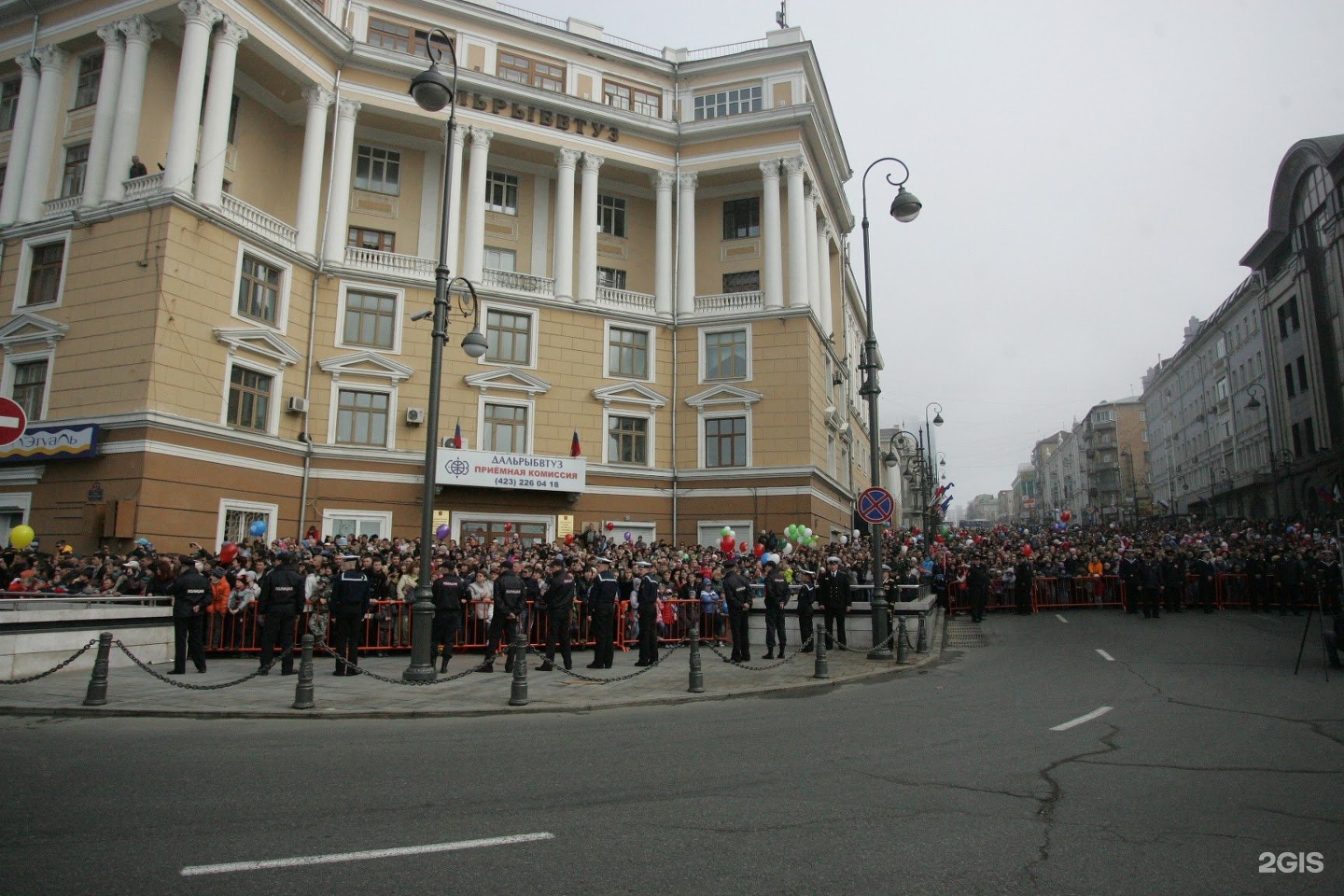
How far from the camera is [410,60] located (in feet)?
100

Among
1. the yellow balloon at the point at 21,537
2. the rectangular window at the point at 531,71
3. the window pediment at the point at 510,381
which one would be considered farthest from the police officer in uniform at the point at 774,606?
the rectangular window at the point at 531,71

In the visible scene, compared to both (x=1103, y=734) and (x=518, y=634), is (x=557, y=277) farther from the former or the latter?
(x=1103, y=734)

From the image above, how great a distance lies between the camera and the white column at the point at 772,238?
1315 inches

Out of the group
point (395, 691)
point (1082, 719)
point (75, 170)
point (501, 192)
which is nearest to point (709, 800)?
point (1082, 719)

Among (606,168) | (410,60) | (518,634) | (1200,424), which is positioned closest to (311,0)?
(410,60)

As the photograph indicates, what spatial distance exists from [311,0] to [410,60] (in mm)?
3778

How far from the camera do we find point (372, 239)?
31.5 metres

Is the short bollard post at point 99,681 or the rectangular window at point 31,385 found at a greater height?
the rectangular window at point 31,385

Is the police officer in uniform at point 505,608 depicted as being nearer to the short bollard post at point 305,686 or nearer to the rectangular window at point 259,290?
the short bollard post at point 305,686

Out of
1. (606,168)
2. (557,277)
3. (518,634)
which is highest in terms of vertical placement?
(606,168)

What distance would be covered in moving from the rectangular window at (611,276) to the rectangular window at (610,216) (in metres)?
1.65

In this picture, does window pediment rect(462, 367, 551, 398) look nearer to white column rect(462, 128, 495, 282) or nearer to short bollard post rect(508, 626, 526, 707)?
white column rect(462, 128, 495, 282)

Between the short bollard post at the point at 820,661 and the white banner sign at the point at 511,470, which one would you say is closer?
the short bollard post at the point at 820,661

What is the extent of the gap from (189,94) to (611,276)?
16.6 metres
